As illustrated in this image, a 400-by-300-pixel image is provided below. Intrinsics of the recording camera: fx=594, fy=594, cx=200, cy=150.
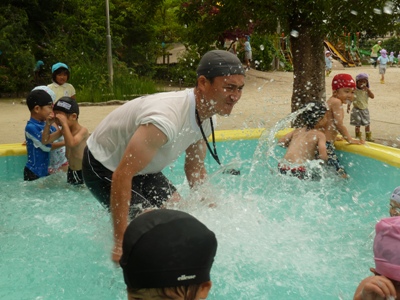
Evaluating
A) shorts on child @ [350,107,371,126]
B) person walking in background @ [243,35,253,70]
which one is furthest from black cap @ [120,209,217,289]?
person walking in background @ [243,35,253,70]

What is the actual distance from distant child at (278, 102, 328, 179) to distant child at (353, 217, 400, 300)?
367 cm

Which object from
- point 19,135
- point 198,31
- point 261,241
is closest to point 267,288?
point 261,241

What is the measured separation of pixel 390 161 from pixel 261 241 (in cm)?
220

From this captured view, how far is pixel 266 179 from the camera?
592 centimetres

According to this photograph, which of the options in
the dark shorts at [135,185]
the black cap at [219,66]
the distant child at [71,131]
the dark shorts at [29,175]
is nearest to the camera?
the black cap at [219,66]

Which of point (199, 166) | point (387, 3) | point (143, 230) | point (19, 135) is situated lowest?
point (19, 135)

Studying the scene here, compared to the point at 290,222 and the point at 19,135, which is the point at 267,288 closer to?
the point at 290,222

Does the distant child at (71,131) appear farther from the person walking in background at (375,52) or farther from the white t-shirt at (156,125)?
the person walking in background at (375,52)

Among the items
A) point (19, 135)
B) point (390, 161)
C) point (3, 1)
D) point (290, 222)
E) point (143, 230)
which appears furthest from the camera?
point (3, 1)

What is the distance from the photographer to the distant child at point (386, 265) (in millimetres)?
2078

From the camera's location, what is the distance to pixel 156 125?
2.92 m

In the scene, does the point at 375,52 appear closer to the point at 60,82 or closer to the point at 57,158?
the point at 60,82

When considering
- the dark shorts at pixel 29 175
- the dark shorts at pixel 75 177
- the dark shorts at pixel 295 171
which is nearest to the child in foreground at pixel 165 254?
the dark shorts at pixel 75 177

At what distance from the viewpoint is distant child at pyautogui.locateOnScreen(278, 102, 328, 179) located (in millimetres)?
5855
